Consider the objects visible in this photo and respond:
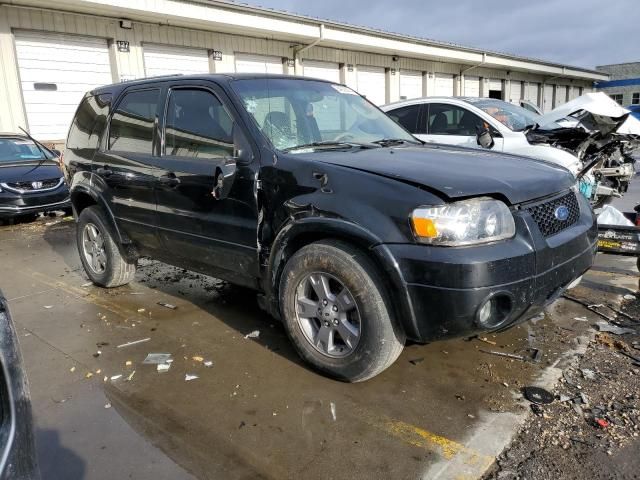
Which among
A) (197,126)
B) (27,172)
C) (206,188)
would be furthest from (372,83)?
(206,188)

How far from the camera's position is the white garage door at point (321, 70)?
1708 centimetres

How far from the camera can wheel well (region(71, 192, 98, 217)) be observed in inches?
200

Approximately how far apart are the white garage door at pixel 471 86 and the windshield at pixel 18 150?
20544mm

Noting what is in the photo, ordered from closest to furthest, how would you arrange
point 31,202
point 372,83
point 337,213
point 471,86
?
point 337,213
point 31,202
point 372,83
point 471,86

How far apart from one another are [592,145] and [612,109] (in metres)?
0.97

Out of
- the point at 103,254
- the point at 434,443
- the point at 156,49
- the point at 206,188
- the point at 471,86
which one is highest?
the point at 156,49

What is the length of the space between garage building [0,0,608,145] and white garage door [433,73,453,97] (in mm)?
2291

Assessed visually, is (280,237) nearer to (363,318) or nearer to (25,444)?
(363,318)

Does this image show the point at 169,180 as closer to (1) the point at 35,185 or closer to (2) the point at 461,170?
(2) the point at 461,170

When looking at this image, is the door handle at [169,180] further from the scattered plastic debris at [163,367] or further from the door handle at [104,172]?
the scattered plastic debris at [163,367]

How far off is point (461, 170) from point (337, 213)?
0.77 m

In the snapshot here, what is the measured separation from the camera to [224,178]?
11.1ft

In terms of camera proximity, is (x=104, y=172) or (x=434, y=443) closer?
(x=434, y=443)

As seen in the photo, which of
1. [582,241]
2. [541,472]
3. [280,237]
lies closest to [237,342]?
[280,237]
